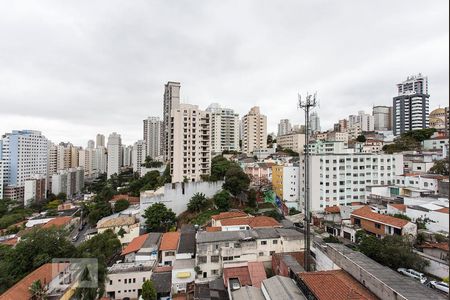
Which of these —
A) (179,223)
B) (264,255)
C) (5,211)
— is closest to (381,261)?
(264,255)

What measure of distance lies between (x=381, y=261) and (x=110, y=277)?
10.0 meters

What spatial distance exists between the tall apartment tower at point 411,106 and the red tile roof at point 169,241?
41.3m

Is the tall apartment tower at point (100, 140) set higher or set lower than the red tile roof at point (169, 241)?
higher

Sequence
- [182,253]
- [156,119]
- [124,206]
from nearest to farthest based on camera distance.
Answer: [182,253]
[124,206]
[156,119]

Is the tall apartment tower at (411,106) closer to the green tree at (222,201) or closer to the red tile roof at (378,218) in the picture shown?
the red tile roof at (378,218)

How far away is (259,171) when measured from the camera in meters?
22.9

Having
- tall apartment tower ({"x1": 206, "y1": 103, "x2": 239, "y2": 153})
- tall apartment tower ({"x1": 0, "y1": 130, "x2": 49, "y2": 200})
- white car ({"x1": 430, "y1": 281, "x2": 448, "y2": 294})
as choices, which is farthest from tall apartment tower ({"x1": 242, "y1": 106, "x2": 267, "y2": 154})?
white car ({"x1": 430, "y1": 281, "x2": 448, "y2": 294})

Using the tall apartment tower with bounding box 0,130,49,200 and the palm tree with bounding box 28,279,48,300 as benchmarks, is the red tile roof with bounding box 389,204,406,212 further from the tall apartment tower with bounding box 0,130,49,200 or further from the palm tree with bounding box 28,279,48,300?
the tall apartment tower with bounding box 0,130,49,200

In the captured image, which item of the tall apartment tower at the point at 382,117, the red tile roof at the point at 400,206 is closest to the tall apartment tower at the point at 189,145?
the red tile roof at the point at 400,206

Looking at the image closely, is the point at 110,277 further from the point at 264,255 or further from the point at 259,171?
the point at 259,171

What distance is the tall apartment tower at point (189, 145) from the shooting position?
1978cm

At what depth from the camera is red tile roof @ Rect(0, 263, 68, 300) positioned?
687 cm

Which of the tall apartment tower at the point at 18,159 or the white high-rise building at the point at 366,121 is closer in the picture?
the tall apartment tower at the point at 18,159

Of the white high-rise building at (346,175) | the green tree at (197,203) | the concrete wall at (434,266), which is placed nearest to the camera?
the concrete wall at (434,266)
